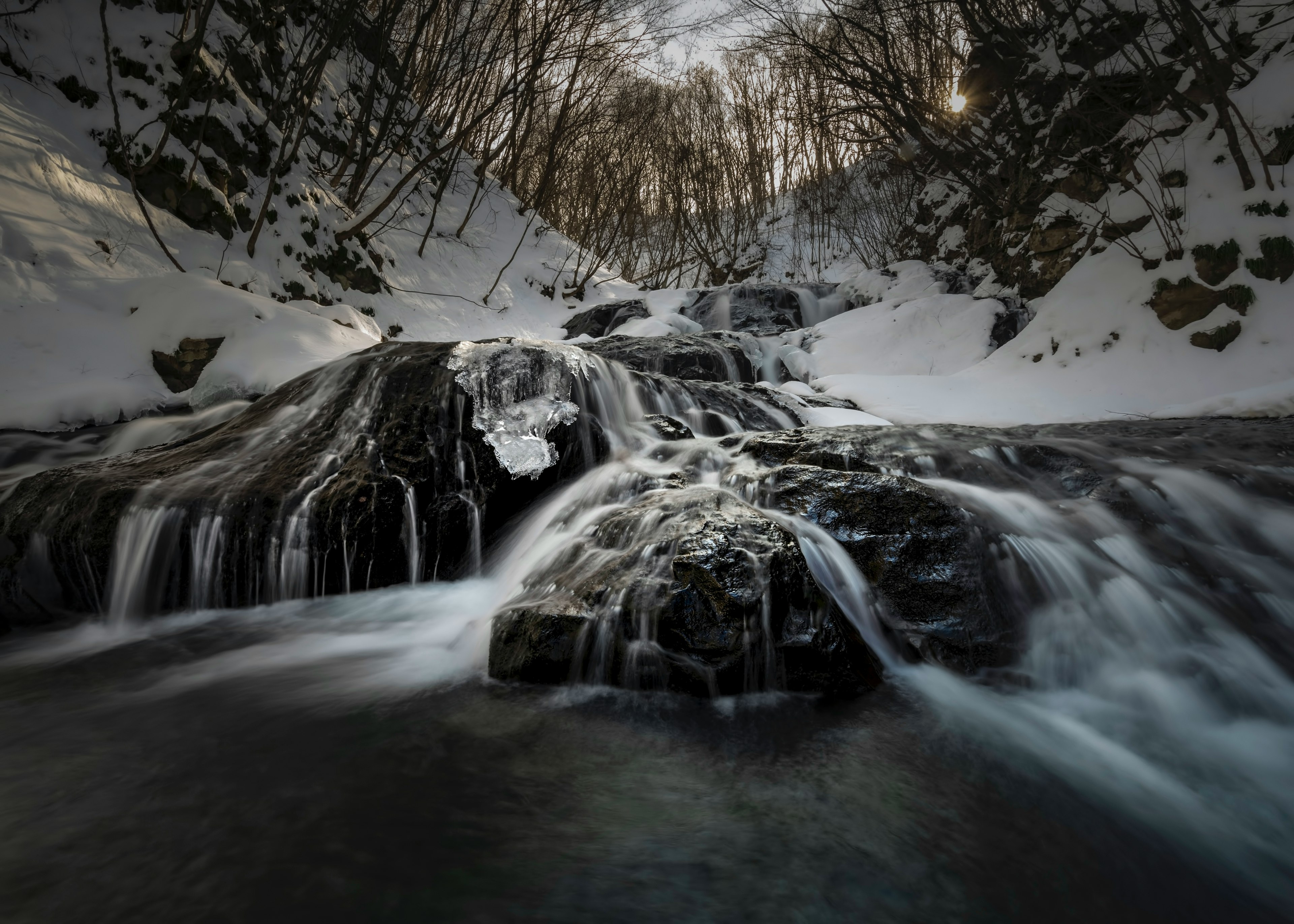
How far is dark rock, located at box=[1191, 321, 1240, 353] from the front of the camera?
15.4 ft

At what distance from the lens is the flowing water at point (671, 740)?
122 cm

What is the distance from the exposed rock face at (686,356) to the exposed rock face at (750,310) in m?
3.14

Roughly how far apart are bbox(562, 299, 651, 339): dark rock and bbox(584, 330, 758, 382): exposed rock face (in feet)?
10.5

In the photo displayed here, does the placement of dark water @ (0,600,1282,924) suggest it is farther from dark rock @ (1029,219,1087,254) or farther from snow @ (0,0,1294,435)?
dark rock @ (1029,219,1087,254)

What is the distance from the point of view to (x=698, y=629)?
2.05m

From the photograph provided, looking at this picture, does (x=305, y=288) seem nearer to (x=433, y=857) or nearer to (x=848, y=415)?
(x=848, y=415)

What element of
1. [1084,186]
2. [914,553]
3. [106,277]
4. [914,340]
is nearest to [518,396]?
[914,553]

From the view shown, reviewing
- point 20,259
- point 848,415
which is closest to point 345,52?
point 20,259

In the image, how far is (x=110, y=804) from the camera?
147 centimetres

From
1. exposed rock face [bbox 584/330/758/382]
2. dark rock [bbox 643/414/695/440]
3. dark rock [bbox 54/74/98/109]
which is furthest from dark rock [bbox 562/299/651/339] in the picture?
dark rock [bbox 643/414/695/440]

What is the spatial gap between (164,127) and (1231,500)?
8879 mm

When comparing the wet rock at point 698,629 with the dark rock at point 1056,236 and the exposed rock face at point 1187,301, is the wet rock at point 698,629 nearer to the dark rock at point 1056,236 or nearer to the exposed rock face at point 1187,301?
the exposed rock face at point 1187,301

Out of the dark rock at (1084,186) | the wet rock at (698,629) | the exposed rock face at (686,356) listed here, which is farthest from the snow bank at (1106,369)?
the wet rock at (698,629)

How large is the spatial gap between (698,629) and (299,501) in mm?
2342
